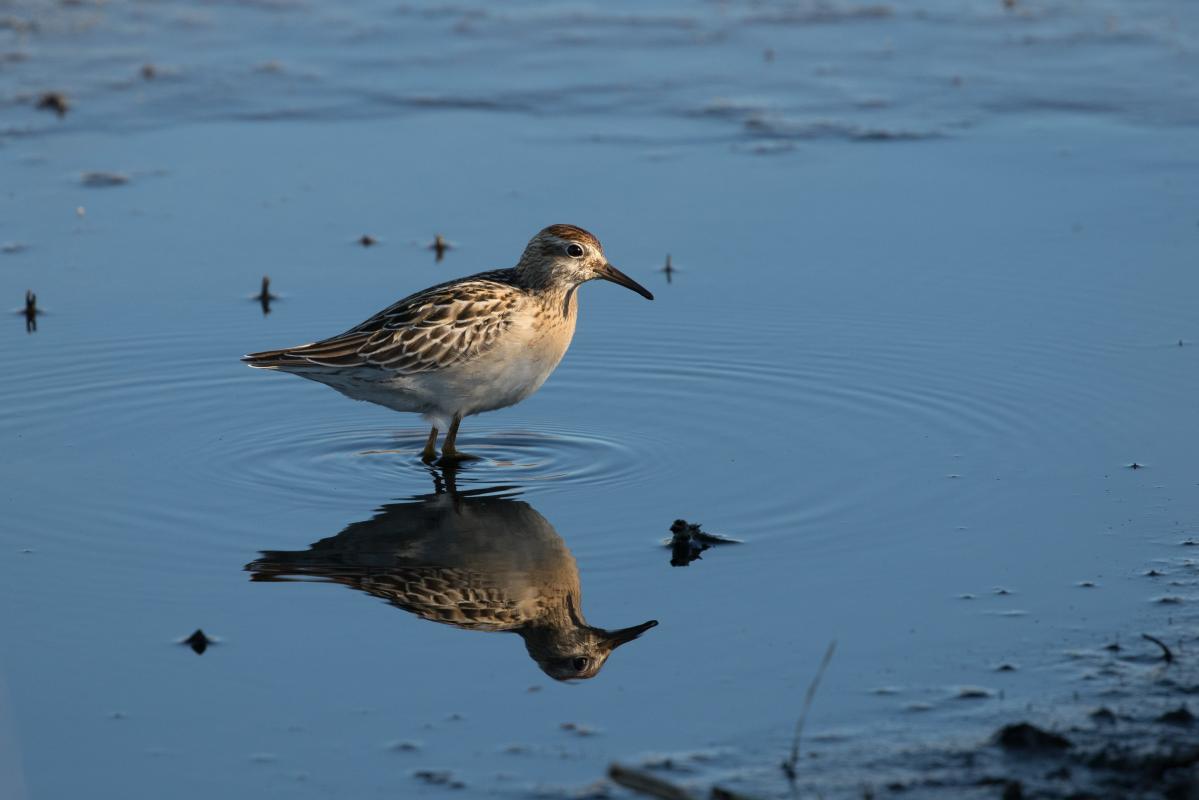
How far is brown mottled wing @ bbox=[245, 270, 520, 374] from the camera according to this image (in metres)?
10.3

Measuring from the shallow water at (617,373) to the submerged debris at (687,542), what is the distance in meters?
0.16

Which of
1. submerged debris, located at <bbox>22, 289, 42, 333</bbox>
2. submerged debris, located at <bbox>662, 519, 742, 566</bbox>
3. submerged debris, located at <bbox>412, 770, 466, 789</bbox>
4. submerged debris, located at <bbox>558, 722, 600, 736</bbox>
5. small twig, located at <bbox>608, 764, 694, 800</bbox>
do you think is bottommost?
submerged debris, located at <bbox>412, 770, 466, 789</bbox>

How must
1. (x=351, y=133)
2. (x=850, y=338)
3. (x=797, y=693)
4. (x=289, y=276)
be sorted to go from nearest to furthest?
(x=797, y=693) → (x=850, y=338) → (x=289, y=276) → (x=351, y=133)

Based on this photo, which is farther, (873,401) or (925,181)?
(925,181)

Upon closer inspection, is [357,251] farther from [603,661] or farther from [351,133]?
[603,661]

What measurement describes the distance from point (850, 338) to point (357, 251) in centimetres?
388

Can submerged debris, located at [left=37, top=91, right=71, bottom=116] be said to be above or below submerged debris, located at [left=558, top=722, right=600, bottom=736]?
above

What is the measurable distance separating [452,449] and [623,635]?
123 inches

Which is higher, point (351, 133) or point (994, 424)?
point (351, 133)

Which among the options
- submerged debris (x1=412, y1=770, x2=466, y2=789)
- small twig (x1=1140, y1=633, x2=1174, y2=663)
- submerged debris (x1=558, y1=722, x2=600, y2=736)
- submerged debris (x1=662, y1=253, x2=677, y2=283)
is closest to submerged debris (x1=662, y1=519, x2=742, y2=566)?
submerged debris (x1=558, y1=722, x2=600, y2=736)

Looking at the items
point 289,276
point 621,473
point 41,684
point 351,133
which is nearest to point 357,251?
→ point 289,276

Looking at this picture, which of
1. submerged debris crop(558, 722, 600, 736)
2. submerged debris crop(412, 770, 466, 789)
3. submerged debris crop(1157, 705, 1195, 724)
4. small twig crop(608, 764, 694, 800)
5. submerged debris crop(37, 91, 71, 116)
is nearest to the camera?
small twig crop(608, 764, 694, 800)

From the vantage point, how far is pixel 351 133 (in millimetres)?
15805

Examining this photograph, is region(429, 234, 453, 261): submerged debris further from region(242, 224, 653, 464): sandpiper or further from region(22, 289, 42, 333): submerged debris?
region(22, 289, 42, 333): submerged debris
